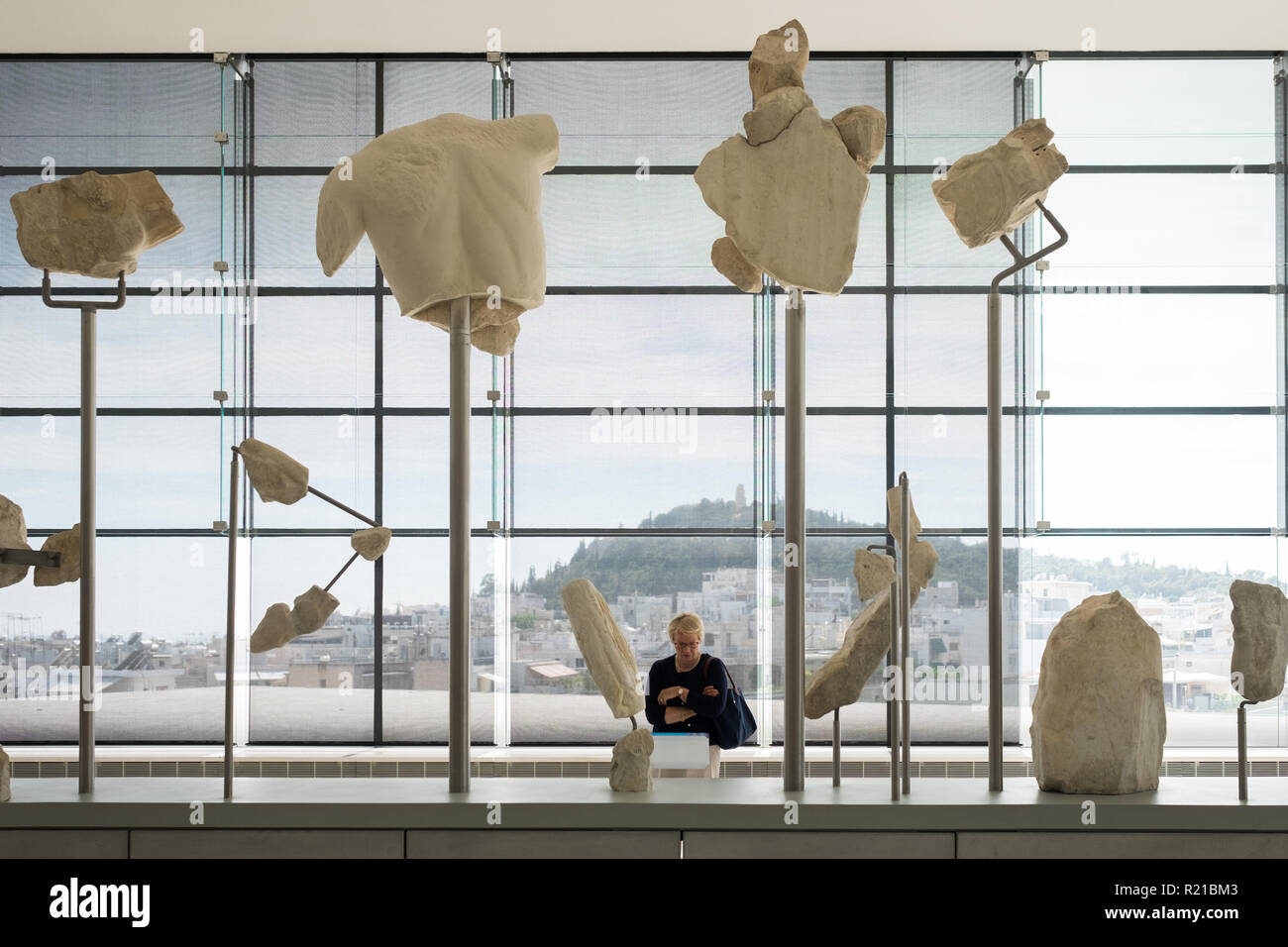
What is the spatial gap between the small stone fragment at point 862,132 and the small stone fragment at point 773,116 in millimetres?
66

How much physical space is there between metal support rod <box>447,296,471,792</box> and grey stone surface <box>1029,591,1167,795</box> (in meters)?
0.94

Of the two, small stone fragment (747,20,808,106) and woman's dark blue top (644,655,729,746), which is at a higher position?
small stone fragment (747,20,808,106)

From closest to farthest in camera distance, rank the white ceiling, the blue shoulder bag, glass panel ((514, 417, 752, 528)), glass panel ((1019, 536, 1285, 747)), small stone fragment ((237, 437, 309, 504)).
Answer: small stone fragment ((237, 437, 309, 504)) → the blue shoulder bag → the white ceiling → glass panel ((1019, 536, 1285, 747)) → glass panel ((514, 417, 752, 528))

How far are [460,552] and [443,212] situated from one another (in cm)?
54

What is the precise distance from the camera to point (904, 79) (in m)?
6.23

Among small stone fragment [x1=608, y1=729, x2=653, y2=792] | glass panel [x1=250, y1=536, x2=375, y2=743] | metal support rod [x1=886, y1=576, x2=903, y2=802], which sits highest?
metal support rod [x1=886, y1=576, x2=903, y2=802]

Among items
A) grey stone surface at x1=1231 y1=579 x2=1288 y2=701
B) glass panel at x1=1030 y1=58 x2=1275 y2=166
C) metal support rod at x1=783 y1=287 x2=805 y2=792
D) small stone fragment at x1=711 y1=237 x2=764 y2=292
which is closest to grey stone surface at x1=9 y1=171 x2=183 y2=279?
small stone fragment at x1=711 y1=237 x2=764 y2=292

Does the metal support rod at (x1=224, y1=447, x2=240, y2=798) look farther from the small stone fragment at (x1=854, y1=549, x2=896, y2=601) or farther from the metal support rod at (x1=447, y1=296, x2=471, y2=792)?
the small stone fragment at (x1=854, y1=549, x2=896, y2=601)

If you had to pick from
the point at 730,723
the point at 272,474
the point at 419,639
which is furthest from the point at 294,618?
the point at 419,639

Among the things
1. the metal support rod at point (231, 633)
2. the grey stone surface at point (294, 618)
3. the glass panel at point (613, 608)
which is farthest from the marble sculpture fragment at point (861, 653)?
the glass panel at point (613, 608)

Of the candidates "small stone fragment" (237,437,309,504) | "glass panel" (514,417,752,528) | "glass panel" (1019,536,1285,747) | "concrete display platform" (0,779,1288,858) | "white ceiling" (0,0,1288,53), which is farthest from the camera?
"glass panel" (514,417,752,528)

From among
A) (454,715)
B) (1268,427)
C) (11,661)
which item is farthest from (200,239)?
(1268,427)

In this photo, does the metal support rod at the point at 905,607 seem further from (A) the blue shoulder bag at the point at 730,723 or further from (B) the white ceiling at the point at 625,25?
(B) the white ceiling at the point at 625,25

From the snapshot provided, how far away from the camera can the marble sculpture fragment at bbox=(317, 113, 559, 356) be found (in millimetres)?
1643
